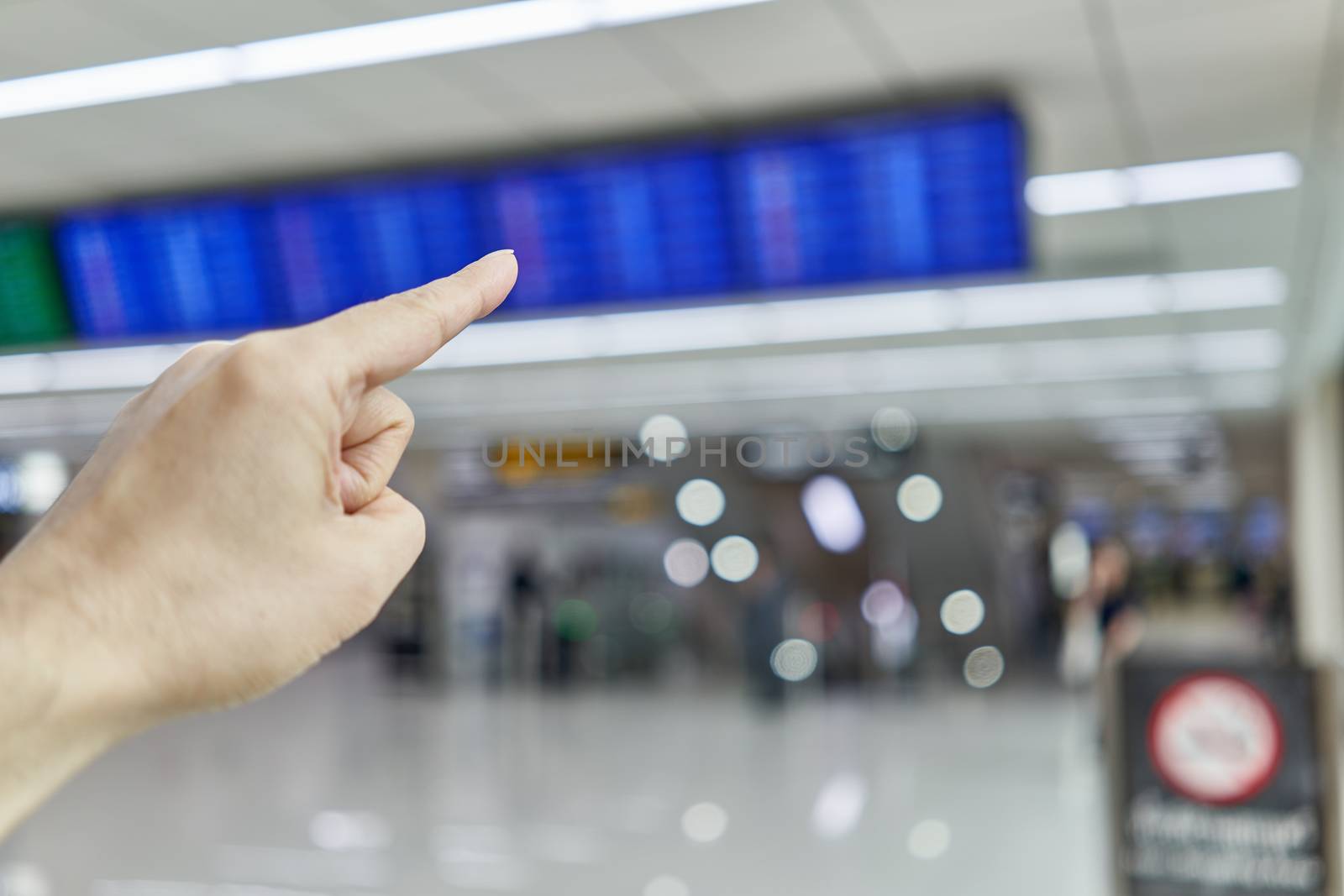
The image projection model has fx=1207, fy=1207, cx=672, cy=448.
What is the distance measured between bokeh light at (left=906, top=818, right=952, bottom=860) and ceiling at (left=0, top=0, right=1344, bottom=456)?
129 inches

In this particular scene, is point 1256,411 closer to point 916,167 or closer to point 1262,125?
point 1262,125

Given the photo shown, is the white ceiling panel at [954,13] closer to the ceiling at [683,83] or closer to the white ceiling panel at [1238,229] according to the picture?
the ceiling at [683,83]

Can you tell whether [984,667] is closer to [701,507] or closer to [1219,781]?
[701,507]

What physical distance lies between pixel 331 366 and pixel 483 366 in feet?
7.58

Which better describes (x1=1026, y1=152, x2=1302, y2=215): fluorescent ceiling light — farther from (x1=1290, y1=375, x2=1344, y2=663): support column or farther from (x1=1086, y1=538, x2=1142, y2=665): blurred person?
(x1=1290, y1=375, x2=1344, y2=663): support column

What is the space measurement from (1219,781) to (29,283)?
12.1 feet

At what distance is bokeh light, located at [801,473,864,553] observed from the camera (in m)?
15.0

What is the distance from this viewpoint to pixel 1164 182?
5059 millimetres

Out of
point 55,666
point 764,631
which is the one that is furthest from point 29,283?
point 764,631

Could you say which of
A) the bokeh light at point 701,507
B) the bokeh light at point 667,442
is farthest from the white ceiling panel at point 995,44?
the bokeh light at point 701,507

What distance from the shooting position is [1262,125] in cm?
438

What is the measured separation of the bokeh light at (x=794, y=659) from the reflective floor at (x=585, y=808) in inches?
24.6

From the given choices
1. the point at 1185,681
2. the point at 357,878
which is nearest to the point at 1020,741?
the point at 357,878

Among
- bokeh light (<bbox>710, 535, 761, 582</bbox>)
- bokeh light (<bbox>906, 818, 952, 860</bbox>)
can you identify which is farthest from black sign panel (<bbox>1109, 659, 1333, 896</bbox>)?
bokeh light (<bbox>710, 535, 761, 582</bbox>)
